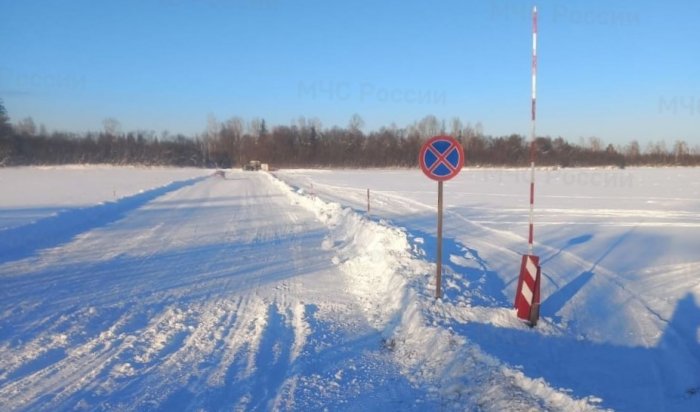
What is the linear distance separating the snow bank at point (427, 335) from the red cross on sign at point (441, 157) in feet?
5.60

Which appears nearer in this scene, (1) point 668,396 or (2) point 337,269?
(1) point 668,396

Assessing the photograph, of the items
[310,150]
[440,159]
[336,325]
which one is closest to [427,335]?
[336,325]

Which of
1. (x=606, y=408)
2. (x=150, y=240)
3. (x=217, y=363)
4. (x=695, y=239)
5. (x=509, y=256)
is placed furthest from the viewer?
(x=695, y=239)

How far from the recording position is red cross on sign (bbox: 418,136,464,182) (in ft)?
24.0

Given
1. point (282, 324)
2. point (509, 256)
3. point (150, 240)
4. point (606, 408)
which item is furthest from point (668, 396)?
point (150, 240)

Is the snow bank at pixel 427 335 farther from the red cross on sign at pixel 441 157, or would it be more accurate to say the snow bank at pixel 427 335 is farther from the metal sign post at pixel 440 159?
the red cross on sign at pixel 441 157

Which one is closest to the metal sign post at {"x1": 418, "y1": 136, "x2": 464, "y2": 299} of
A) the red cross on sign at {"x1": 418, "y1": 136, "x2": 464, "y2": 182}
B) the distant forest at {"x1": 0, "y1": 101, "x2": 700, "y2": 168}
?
the red cross on sign at {"x1": 418, "y1": 136, "x2": 464, "y2": 182}

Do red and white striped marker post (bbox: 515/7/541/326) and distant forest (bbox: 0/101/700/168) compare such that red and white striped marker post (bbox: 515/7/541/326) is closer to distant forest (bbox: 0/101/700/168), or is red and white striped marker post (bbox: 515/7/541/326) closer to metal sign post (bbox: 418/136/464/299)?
metal sign post (bbox: 418/136/464/299)

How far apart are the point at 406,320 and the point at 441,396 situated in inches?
79.0

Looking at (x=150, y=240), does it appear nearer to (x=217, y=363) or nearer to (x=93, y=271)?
(x=93, y=271)

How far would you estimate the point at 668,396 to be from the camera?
4734mm

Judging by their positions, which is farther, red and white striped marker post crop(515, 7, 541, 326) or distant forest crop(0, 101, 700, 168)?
distant forest crop(0, 101, 700, 168)

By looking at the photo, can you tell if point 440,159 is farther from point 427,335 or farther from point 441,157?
point 427,335

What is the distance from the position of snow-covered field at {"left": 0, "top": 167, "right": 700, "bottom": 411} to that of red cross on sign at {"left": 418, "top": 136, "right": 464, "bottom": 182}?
172cm
